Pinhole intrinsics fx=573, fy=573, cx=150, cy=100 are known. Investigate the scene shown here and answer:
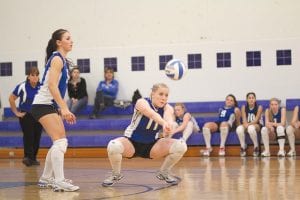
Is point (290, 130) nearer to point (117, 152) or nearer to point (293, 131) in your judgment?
point (293, 131)

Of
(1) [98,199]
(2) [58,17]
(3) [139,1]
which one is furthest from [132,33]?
(1) [98,199]

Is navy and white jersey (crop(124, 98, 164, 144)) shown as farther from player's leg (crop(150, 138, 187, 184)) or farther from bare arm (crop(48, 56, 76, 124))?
bare arm (crop(48, 56, 76, 124))

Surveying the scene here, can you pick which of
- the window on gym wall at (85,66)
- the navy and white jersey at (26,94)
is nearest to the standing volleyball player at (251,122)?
the navy and white jersey at (26,94)

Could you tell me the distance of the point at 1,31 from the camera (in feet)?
51.7

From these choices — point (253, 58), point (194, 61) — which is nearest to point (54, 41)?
point (194, 61)

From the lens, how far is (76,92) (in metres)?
14.3

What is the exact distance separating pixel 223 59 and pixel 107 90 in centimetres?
301

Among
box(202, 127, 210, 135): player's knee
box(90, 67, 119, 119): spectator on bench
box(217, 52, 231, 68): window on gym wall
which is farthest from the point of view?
box(217, 52, 231, 68): window on gym wall

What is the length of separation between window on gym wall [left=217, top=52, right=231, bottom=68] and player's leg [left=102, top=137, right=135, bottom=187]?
813cm

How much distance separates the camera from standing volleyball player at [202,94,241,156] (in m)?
12.4

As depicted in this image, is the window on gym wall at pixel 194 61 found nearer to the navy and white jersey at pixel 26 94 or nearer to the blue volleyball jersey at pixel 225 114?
the blue volleyball jersey at pixel 225 114

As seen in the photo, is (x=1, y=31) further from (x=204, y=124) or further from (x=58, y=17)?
(x=204, y=124)

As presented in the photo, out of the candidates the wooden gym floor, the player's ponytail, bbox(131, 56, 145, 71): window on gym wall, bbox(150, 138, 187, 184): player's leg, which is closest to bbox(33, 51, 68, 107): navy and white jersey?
the player's ponytail

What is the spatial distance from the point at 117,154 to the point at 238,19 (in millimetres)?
8673
